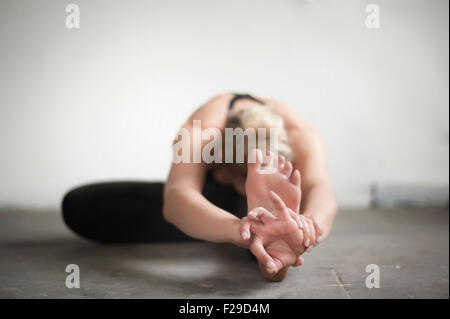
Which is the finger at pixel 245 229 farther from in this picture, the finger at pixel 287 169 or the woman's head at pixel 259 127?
the woman's head at pixel 259 127

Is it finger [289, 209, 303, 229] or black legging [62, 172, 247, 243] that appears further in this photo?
black legging [62, 172, 247, 243]

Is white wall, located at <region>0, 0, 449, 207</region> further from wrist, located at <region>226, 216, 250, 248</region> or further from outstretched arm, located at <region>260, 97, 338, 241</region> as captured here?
wrist, located at <region>226, 216, 250, 248</region>

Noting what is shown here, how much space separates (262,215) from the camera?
62 centimetres

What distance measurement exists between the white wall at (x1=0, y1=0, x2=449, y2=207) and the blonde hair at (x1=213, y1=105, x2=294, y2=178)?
0.50 metres

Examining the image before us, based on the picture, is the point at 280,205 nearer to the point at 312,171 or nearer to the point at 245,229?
the point at 245,229

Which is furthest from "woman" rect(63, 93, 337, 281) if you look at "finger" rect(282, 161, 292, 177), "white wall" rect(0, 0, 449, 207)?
"white wall" rect(0, 0, 449, 207)

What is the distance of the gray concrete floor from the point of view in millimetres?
692

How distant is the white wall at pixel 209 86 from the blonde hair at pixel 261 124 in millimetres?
497

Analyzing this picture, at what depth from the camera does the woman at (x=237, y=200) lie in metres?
0.63

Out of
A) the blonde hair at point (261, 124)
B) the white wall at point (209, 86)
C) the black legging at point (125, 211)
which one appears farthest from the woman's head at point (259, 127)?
the white wall at point (209, 86)

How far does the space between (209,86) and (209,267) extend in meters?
0.96
